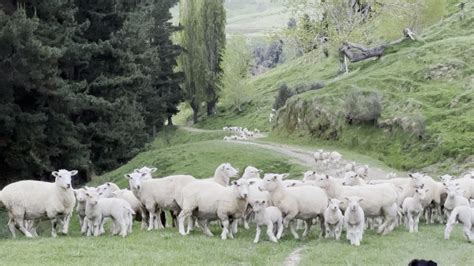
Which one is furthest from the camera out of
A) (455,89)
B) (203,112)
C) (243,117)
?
(203,112)

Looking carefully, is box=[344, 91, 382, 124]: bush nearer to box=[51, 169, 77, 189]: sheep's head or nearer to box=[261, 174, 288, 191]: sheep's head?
box=[261, 174, 288, 191]: sheep's head

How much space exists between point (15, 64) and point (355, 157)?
18.9 m

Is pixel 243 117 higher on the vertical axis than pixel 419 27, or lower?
lower

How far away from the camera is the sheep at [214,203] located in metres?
17.3

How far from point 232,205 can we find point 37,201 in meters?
5.32

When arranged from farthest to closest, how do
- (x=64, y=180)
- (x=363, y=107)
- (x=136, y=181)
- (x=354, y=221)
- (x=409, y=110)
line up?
(x=363, y=107), (x=409, y=110), (x=136, y=181), (x=64, y=180), (x=354, y=221)

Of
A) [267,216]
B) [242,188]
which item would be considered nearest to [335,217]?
[267,216]

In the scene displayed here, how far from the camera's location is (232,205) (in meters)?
17.3

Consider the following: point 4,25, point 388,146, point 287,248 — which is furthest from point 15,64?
point 388,146

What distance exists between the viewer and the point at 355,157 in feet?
121

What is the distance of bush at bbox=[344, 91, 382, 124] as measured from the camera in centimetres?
4128

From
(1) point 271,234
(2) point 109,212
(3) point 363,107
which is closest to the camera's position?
(1) point 271,234

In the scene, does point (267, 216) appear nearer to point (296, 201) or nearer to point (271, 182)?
point (296, 201)

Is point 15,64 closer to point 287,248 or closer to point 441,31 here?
point 287,248
